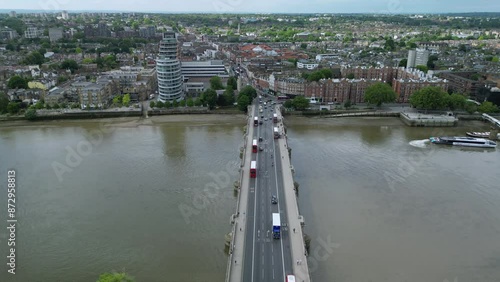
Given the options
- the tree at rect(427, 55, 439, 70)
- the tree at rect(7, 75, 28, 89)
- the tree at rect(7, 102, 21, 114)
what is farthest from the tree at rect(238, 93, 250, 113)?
the tree at rect(427, 55, 439, 70)

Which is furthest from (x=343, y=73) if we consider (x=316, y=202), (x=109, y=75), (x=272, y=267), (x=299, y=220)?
(x=272, y=267)

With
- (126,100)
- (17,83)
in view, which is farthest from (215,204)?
(17,83)

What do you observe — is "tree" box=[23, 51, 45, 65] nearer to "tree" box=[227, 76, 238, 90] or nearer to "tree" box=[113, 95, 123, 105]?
"tree" box=[113, 95, 123, 105]

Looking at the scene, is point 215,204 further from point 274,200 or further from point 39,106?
point 39,106

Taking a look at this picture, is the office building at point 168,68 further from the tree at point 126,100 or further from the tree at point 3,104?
the tree at point 3,104

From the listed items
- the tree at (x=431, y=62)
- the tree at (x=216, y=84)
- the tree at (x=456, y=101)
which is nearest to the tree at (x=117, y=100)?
Answer: the tree at (x=216, y=84)
